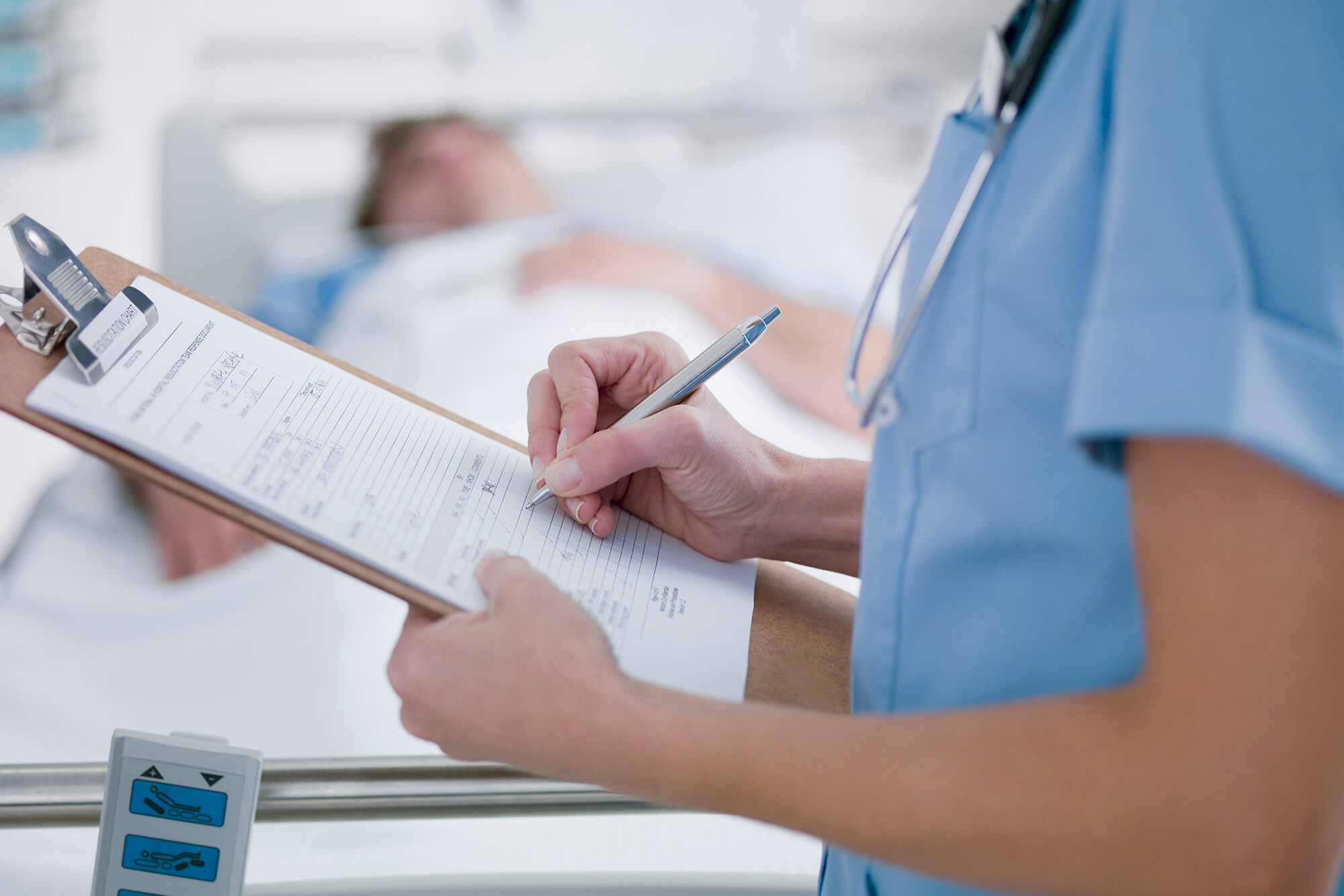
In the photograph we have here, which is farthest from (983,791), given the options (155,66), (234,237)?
(155,66)

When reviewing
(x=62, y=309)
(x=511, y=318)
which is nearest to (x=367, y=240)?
(x=511, y=318)

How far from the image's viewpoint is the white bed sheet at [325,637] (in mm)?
761

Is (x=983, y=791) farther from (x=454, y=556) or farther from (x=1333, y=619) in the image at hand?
(x=454, y=556)

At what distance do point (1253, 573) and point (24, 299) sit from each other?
570 millimetres

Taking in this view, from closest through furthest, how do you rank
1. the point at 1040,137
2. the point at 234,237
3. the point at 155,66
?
1. the point at 1040,137
2. the point at 234,237
3. the point at 155,66

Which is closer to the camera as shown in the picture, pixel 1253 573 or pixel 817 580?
pixel 1253 573

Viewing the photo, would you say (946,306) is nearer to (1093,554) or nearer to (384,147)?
(1093,554)

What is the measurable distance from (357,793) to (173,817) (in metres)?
0.11

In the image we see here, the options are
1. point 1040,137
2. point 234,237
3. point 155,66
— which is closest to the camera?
point 1040,137

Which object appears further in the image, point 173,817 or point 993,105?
point 173,817

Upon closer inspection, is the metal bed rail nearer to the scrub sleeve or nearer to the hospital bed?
the hospital bed

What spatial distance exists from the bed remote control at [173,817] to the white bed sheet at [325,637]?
0.51 feet

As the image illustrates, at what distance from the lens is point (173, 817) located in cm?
53

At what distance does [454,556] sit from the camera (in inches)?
18.8
